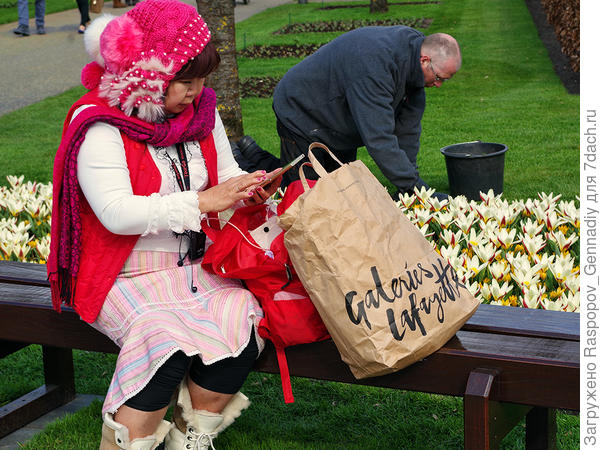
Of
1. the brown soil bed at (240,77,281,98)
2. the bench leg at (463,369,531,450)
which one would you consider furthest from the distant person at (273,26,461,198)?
the brown soil bed at (240,77,281,98)

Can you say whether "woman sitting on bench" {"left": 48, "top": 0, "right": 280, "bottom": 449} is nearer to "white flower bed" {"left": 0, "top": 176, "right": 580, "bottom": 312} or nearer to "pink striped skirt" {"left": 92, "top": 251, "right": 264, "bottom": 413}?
"pink striped skirt" {"left": 92, "top": 251, "right": 264, "bottom": 413}

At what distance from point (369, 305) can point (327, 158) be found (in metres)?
3.37

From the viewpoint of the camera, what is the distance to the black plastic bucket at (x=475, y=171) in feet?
19.5

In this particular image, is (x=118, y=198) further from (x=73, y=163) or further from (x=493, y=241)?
(x=493, y=241)

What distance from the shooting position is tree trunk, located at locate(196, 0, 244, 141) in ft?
23.3

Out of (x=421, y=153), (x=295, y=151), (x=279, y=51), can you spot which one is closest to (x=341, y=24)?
(x=279, y=51)

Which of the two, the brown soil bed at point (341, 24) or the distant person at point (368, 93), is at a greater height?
the distant person at point (368, 93)

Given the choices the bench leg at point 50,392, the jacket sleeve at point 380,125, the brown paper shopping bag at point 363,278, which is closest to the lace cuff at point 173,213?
the brown paper shopping bag at point 363,278

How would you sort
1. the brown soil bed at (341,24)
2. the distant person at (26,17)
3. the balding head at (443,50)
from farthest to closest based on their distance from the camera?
the brown soil bed at (341,24) < the distant person at (26,17) < the balding head at (443,50)

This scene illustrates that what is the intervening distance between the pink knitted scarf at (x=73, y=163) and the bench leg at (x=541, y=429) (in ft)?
5.36

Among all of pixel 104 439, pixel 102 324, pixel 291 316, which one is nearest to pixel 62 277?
pixel 102 324

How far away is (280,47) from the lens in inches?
611

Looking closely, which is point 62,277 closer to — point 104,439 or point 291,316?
point 104,439

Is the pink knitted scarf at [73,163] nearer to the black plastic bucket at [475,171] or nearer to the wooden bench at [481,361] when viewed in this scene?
the wooden bench at [481,361]
